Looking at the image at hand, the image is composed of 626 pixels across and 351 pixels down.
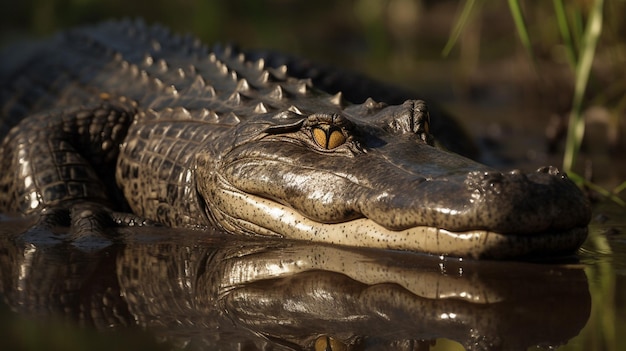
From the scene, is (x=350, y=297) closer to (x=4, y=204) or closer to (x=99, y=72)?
(x=4, y=204)

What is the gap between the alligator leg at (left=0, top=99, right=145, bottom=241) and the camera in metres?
4.90

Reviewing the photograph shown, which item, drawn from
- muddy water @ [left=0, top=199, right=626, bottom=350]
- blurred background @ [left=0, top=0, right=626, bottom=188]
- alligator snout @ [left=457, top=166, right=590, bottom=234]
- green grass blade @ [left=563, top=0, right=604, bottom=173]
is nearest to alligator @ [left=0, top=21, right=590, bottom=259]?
alligator snout @ [left=457, top=166, right=590, bottom=234]

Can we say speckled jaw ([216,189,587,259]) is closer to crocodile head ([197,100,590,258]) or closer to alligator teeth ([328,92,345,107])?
crocodile head ([197,100,590,258])

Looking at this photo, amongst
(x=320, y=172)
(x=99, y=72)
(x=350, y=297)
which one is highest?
(x=99, y=72)

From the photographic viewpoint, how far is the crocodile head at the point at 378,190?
3.62 metres

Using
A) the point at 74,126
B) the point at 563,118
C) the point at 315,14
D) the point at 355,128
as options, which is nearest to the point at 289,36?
the point at 315,14

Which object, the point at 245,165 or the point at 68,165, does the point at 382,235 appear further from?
the point at 68,165

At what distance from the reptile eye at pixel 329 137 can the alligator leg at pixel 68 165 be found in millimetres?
1126

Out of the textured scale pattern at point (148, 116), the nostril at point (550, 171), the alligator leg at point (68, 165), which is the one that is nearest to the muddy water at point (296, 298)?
the nostril at point (550, 171)

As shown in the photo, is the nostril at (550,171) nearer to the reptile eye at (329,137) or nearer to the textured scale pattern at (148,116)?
the reptile eye at (329,137)

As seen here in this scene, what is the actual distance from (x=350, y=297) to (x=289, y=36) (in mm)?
12148

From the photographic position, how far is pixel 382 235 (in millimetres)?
3967

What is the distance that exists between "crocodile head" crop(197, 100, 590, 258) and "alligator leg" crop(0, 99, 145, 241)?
67cm

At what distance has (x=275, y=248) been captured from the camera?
4.20 m
